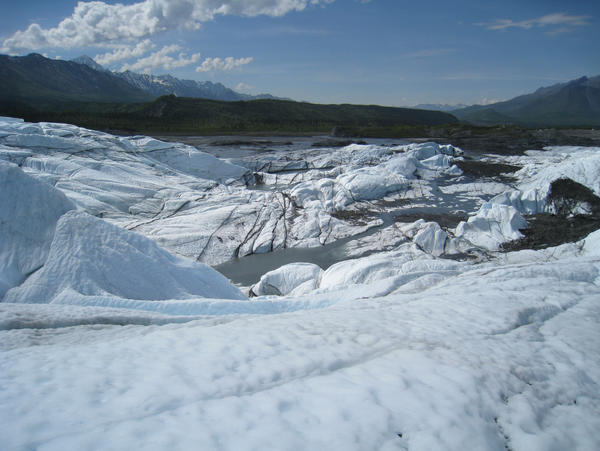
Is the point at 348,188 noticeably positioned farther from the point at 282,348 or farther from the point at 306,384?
the point at 306,384

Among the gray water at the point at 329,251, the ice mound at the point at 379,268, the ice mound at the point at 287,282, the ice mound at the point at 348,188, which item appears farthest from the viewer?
the ice mound at the point at 348,188

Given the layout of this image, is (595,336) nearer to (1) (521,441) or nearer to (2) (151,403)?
(1) (521,441)

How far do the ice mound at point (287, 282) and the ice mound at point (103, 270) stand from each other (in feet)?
6.83

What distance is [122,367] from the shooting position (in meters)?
2.19

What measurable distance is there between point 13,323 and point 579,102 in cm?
26268

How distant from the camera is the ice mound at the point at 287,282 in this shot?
7.42 metres

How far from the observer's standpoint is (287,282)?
297 inches

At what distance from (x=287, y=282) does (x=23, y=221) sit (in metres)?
4.88

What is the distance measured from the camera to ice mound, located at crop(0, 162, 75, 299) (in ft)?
15.8

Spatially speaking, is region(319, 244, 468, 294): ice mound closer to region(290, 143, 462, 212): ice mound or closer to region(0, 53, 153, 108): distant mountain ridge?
region(290, 143, 462, 212): ice mound

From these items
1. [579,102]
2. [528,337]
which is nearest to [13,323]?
[528,337]

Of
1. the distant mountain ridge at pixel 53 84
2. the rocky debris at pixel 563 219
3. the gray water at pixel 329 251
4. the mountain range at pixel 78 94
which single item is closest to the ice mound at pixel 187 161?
the gray water at pixel 329 251

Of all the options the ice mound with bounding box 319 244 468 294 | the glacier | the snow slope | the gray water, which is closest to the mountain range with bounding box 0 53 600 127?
the gray water

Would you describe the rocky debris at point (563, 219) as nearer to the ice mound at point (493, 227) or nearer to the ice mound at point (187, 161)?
the ice mound at point (493, 227)
